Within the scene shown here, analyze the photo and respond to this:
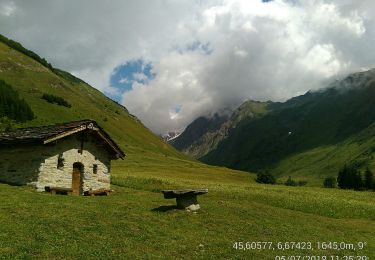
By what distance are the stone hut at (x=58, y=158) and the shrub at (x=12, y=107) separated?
105 m

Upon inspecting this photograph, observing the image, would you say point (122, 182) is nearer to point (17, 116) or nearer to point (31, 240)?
point (31, 240)

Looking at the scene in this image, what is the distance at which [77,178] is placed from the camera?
40.8 meters

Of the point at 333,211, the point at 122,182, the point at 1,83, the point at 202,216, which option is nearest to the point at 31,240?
the point at 202,216

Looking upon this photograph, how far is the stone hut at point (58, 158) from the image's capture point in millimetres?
37469

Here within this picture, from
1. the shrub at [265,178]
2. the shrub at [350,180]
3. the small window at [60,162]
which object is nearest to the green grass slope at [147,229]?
the small window at [60,162]

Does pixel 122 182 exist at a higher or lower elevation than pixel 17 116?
lower

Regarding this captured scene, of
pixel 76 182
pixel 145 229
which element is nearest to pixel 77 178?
pixel 76 182

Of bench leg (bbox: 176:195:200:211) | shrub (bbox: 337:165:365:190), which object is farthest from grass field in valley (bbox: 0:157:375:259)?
shrub (bbox: 337:165:365:190)

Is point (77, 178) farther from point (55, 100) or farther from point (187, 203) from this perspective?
point (55, 100)

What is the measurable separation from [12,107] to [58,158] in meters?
114

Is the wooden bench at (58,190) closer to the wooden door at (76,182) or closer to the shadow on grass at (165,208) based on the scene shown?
the wooden door at (76,182)

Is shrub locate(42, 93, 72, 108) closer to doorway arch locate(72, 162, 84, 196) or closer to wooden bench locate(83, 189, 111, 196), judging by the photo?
doorway arch locate(72, 162, 84, 196)

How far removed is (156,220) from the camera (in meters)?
26.9

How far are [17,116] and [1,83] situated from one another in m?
19.5
